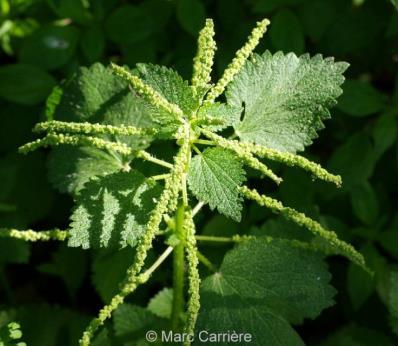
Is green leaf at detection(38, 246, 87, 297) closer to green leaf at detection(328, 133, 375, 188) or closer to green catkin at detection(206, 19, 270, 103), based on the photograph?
green leaf at detection(328, 133, 375, 188)

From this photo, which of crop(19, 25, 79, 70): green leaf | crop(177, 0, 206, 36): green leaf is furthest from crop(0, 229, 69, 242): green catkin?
crop(177, 0, 206, 36): green leaf

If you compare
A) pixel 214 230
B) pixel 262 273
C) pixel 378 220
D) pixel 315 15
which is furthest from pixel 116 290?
pixel 315 15

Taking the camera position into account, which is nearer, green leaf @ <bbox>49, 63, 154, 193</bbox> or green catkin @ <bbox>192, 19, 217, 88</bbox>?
green catkin @ <bbox>192, 19, 217, 88</bbox>

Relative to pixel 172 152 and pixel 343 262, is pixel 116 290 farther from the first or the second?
pixel 343 262

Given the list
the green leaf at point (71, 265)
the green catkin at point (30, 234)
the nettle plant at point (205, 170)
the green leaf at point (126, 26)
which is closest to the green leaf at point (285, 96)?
the nettle plant at point (205, 170)

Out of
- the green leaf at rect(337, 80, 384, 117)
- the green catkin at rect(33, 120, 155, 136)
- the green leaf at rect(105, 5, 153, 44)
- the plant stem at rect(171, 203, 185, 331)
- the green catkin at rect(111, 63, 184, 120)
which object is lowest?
the plant stem at rect(171, 203, 185, 331)

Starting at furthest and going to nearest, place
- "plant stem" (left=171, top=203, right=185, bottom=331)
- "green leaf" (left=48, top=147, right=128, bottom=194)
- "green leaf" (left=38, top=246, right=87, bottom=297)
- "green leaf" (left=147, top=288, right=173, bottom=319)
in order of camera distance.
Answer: "green leaf" (left=38, top=246, right=87, bottom=297), "green leaf" (left=147, top=288, right=173, bottom=319), "green leaf" (left=48, top=147, right=128, bottom=194), "plant stem" (left=171, top=203, right=185, bottom=331)

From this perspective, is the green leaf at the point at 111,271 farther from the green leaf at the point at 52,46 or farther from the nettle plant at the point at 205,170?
the green leaf at the point at 52,46
